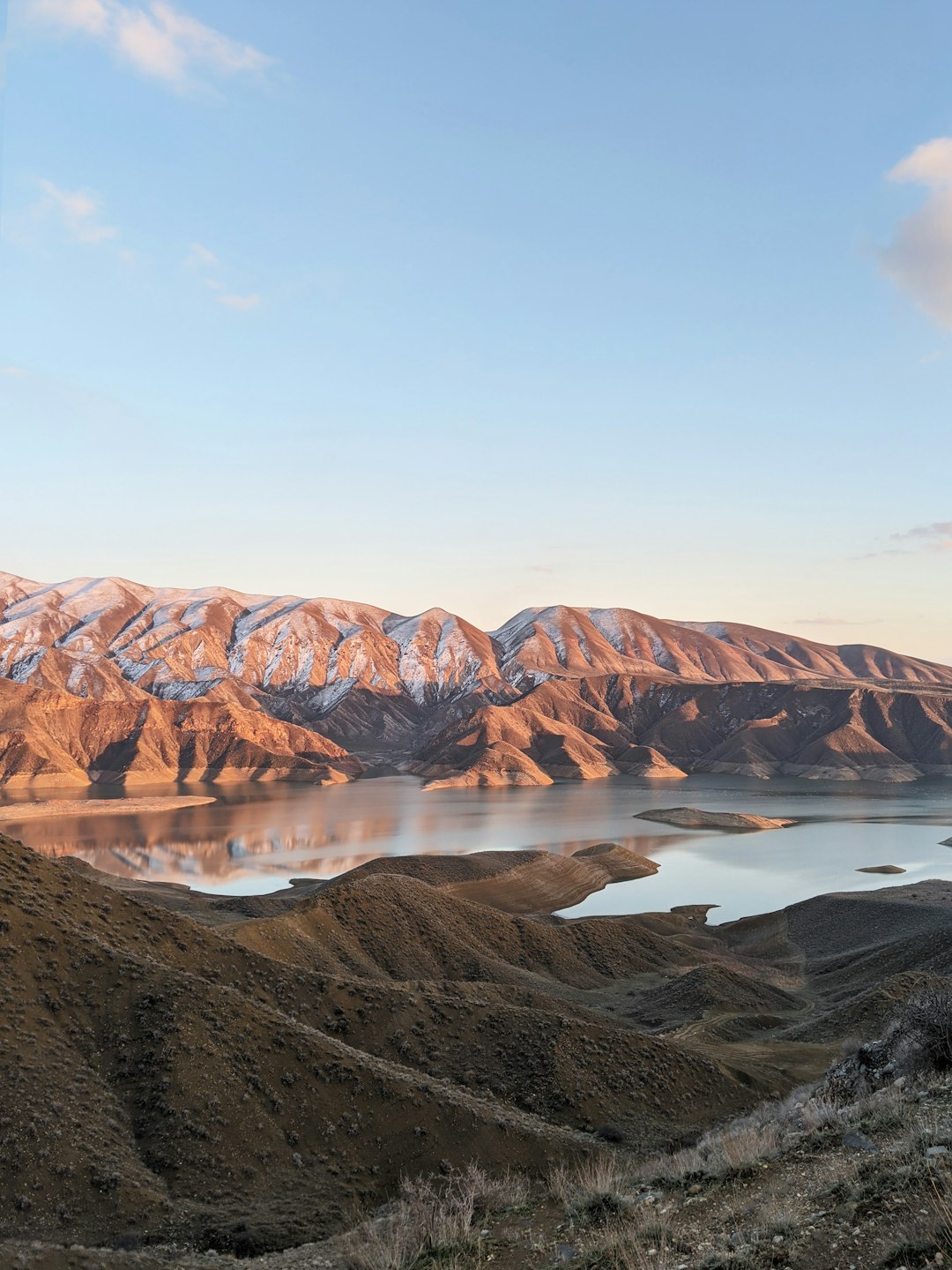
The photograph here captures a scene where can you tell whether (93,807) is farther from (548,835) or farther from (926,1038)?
(926,1038)

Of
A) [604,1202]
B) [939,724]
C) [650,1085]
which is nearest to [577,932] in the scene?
[650,1085]

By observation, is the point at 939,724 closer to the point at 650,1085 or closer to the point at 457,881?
the point at 457,881

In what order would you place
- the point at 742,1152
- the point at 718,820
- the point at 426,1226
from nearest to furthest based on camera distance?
the point at 742,1152 → the point at 426,1226 → the point at 718,820

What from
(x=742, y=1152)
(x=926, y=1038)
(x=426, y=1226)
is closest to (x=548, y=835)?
(x=926, y=1038)

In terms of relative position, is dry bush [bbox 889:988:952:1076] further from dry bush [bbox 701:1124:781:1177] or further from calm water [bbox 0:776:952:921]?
calm water [bbox 0:776:952:921]

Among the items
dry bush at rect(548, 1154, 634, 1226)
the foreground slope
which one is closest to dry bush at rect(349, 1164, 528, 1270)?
dry bush at rect(548, 1154, 634, 1226)

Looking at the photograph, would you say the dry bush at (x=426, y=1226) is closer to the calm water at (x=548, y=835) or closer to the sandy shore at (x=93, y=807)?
the calm water at (x=548, y=835)
